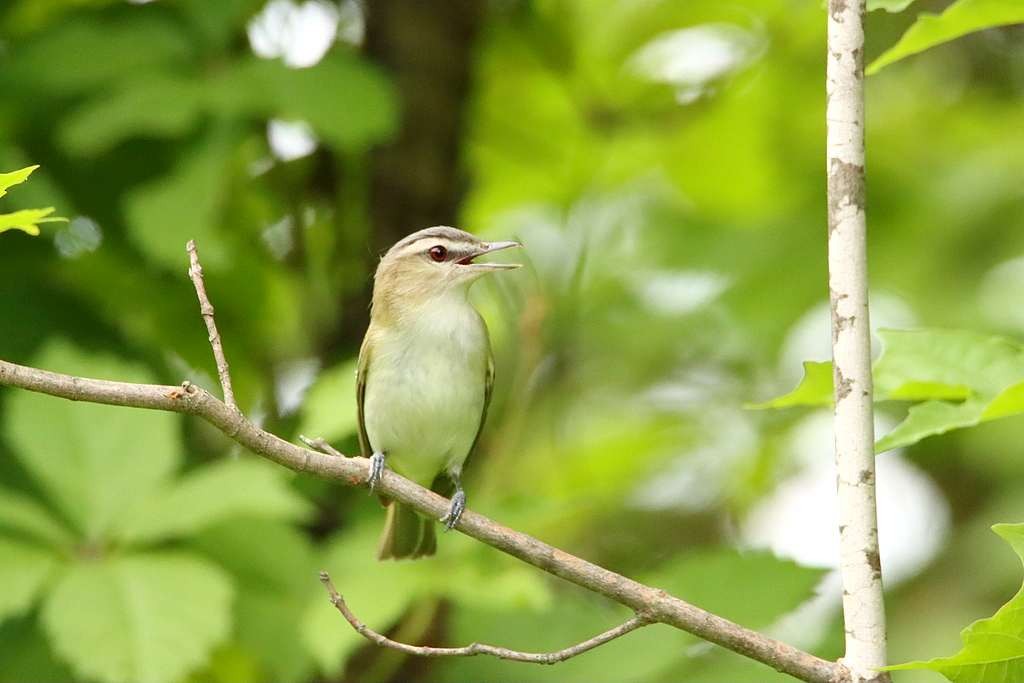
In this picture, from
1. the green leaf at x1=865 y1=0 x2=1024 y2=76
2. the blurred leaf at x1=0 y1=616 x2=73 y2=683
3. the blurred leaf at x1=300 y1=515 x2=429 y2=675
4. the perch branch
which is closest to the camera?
the perch branch

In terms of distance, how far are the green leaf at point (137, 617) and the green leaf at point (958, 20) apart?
2.60 m

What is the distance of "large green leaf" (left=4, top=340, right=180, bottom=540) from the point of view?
4352mm

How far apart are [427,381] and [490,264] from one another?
1.81 ft

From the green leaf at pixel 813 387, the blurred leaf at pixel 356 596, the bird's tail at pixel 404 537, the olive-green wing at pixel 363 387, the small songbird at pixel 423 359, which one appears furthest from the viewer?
the olive-green wing at pixel 363 387

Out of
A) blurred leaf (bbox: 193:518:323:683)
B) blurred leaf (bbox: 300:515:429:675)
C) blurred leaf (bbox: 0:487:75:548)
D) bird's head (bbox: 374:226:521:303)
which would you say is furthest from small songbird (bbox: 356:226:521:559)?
blurred leaf (bbox: 0:487:75:548)

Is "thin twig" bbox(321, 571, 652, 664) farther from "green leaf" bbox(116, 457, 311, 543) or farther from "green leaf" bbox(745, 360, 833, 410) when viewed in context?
"green leaf" bbox(116, 457, 311, 543)

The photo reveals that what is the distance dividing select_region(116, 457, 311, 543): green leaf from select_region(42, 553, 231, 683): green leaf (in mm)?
119

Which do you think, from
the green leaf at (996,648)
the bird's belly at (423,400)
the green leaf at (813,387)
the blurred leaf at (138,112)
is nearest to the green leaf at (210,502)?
the bird's belly at (423,400)

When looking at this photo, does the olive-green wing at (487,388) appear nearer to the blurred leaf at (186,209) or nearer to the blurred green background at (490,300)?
the blurred green background at (490,300)

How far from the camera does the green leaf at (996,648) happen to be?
95.9 inches

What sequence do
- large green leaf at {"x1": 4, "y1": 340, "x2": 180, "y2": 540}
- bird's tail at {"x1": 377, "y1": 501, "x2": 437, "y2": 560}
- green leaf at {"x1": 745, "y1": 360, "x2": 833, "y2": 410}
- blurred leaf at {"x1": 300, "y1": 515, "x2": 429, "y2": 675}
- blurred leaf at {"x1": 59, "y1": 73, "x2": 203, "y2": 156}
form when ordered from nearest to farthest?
green leaf at {"x1": 745, "y1": 360, "x2": 833, "y2": 410} → blurred leaf at {"x1": 300, "y1": 515, "x2": 429, "y2": 675} → large green leaf at {"x1": 4, "y1": 340, "x2": 180, "y2": 540} → blurred leaf at {"x1": 59, "y1": 73, "x2": 203, "y2": 156} → bird's tail at {"x1": 377, "y1": 501, "x2": 437, "y2": 560}

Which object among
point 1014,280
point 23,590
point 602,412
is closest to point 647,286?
point 602,412

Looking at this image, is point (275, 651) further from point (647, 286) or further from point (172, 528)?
point (647, 286)

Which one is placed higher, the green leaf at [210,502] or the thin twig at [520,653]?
the green leaf at [210,502]
